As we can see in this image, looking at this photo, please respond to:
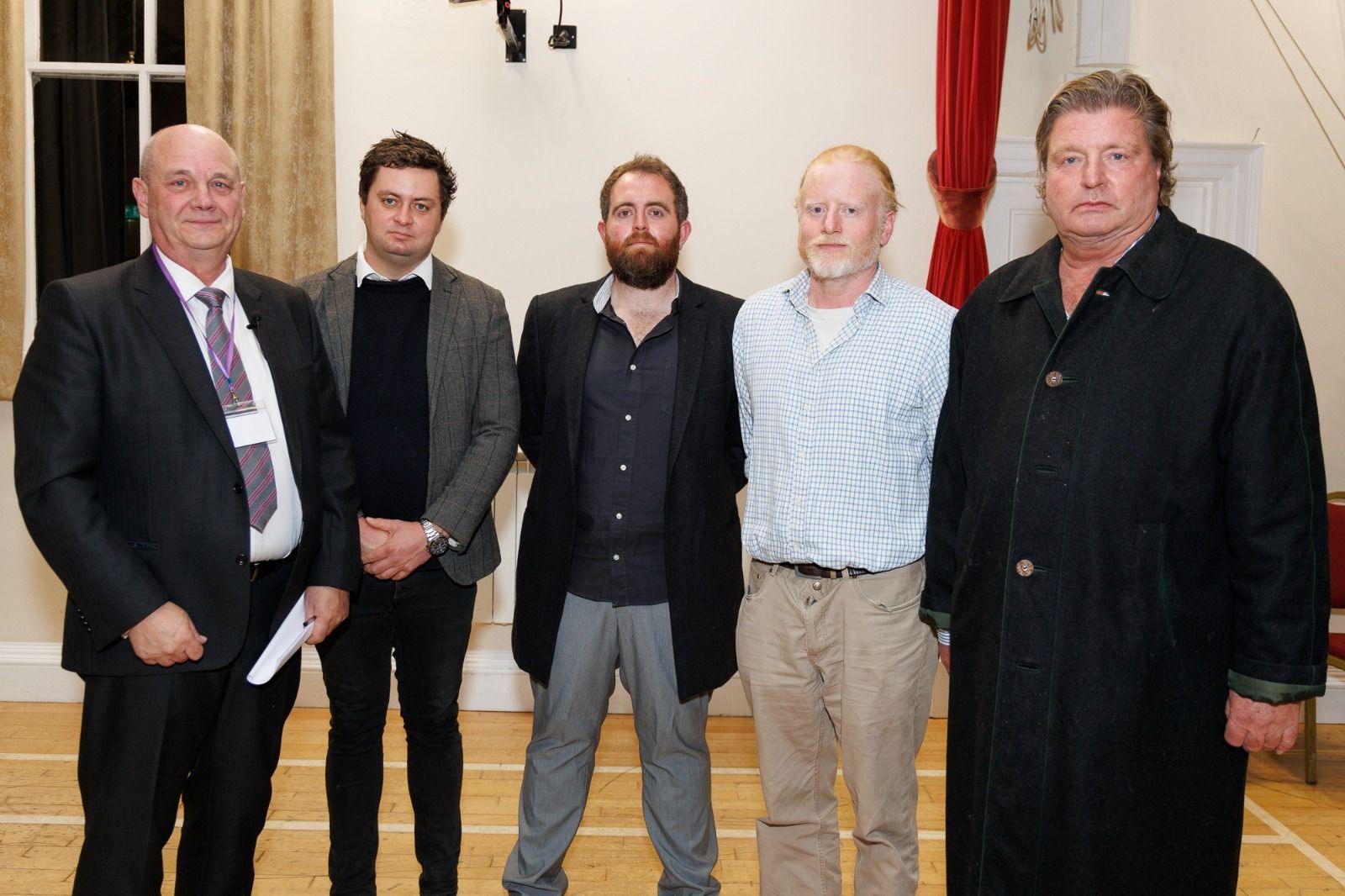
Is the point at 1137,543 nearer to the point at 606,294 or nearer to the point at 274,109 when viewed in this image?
the point at 606,294

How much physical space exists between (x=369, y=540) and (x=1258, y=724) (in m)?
1.93

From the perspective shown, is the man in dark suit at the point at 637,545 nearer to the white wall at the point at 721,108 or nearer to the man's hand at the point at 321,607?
the man's hand at the point at 321,607

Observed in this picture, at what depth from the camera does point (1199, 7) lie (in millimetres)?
4320

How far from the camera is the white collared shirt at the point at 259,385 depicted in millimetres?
2207

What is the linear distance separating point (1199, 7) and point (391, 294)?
356 cm

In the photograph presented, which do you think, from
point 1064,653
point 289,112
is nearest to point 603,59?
point 289,112

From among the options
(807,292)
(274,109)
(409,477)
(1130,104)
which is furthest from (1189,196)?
(274,109)

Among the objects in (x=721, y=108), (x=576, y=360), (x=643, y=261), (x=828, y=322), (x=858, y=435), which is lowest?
(x=858, y=435)

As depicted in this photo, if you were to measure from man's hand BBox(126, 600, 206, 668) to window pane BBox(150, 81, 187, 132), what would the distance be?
3.13 m

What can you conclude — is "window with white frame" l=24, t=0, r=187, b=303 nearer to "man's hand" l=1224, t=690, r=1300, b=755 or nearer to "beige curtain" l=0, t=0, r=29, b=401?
"beige curtain" l=0, t=0, r=29, b=401

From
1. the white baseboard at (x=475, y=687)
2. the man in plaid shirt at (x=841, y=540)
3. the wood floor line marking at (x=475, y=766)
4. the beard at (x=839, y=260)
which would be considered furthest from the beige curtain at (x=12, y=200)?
the beard at (x=839, y=260)

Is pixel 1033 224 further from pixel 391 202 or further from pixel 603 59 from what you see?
pixel 391 202

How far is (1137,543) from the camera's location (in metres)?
1.89

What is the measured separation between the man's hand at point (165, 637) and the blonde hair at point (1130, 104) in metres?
1.94
